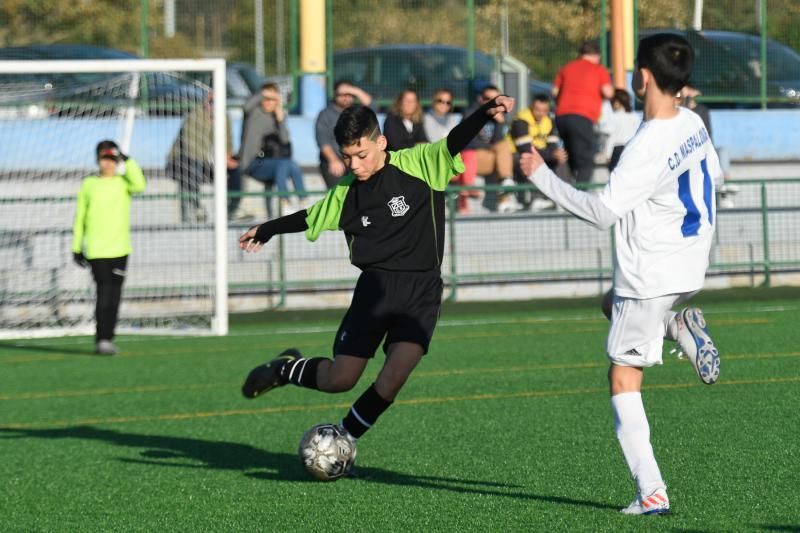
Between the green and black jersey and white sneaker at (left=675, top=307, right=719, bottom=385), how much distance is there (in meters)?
1.53

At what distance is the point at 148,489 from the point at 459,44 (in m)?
13.6

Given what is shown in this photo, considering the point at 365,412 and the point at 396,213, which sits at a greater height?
the point at 396,213

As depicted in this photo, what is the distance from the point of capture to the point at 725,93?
65.8 feet

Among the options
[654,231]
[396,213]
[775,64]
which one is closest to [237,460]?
[396,213]

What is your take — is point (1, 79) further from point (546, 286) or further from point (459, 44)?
point (546, 286)

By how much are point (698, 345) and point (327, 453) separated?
2.07m

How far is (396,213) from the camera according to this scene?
677 cm

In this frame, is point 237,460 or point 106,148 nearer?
point 237,460

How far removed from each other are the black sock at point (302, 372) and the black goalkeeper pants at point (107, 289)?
21.8 feet

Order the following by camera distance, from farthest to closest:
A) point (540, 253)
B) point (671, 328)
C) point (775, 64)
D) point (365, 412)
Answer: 1. point (775, 64)
2. point (540, 253)
3. point (365, 412)
4. point (671, 328)

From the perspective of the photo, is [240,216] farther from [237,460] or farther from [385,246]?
[385,246]

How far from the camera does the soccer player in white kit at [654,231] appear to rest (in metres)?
5.36

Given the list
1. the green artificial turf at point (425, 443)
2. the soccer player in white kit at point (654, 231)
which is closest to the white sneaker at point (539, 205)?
the green artificial turf at point (425, 443)

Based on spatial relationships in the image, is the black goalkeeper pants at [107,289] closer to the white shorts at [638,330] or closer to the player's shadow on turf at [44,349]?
the player's shadow on turf at [44,349]
